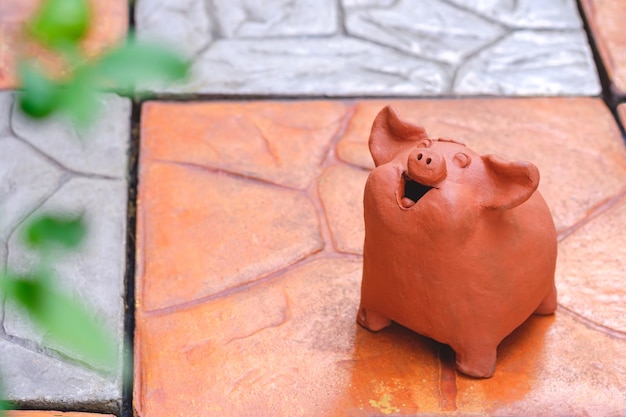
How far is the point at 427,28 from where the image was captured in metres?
4.04

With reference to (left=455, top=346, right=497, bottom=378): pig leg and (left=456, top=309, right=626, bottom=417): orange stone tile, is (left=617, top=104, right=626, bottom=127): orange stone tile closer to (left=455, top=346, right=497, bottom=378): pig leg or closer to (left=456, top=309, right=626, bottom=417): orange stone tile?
(left=456, top=309, right=626, bottom=417): orange stone tile

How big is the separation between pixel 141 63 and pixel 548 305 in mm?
2071

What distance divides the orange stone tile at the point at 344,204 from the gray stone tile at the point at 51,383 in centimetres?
92

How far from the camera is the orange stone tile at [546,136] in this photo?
3230mm

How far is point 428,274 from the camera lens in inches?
90.5

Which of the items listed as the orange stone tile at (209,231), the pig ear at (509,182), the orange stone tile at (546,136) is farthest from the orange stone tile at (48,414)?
the orange stone tile at (546,136)

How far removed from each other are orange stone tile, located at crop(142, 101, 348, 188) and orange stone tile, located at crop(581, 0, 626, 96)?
46.8 inches

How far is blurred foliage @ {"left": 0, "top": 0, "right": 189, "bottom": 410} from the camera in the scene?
82 cm

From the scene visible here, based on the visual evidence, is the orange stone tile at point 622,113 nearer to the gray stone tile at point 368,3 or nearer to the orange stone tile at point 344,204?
the orange stone tile at point 344,204

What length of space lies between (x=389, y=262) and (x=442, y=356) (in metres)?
0.45

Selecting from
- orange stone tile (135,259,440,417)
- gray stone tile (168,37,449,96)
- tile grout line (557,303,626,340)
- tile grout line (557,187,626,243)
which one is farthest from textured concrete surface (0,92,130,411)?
tile grout line (557,187,626,243)

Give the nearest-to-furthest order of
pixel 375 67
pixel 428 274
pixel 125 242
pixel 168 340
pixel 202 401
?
pixel 428 274 < pixel 202 401 < pixel 168 340 < pixel 125 242 < pixel 375 67

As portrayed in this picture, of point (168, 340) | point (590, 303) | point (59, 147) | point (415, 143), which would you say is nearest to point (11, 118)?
point (59, 147)

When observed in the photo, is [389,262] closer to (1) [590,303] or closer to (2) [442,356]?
(2) [442,356]
